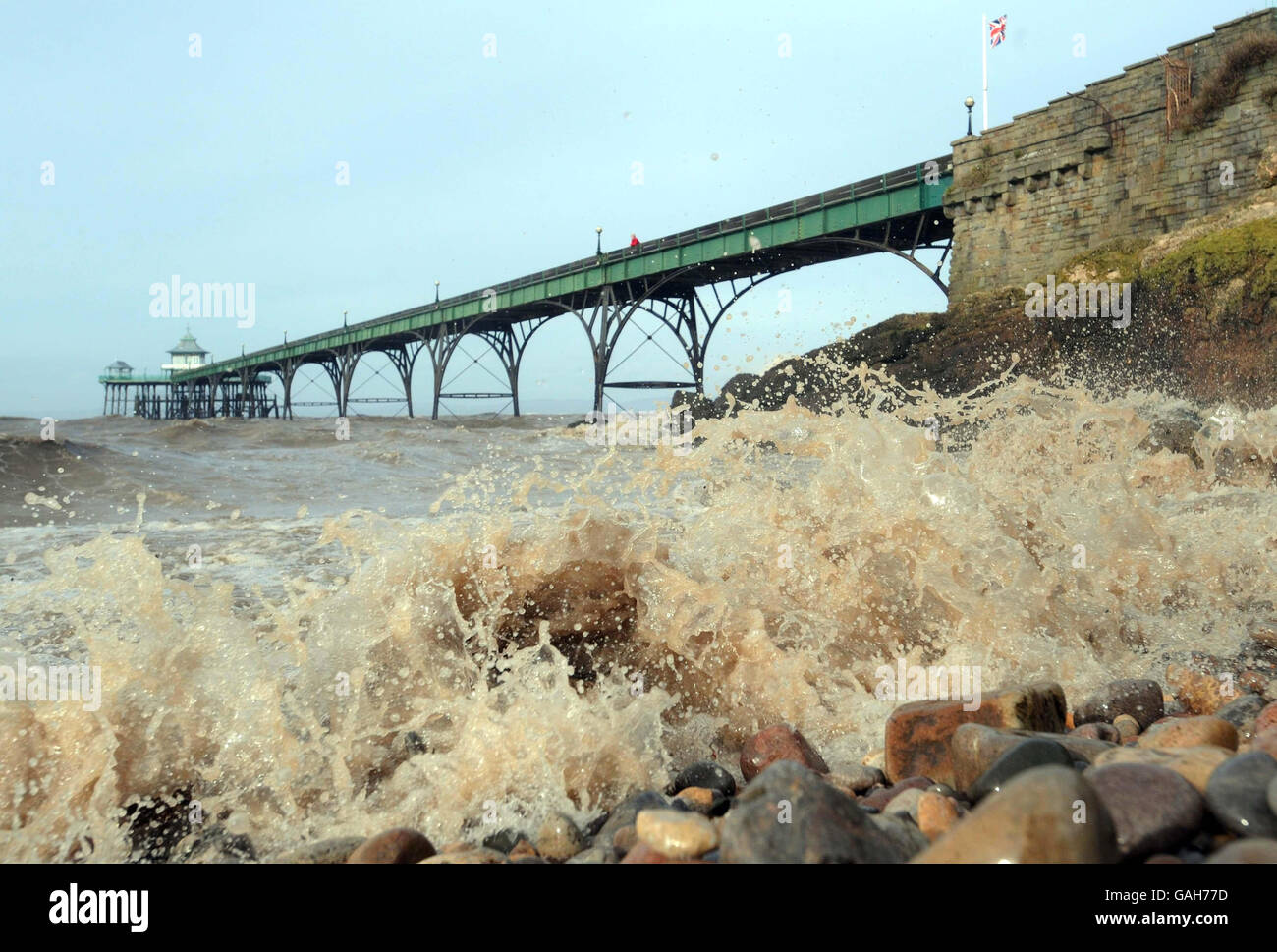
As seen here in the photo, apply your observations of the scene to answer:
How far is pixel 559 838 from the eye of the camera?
2.11 meters

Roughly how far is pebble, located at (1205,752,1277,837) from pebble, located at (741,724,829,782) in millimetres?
1083

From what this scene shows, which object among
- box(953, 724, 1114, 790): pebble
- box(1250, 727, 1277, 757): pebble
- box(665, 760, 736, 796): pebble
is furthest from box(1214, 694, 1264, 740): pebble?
box(665, 760, 736, 796): pebble

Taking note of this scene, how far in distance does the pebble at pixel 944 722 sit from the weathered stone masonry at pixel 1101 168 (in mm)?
17480

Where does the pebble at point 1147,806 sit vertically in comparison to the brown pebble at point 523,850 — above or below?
above

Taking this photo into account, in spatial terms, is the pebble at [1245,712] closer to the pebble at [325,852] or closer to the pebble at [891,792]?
the pebble at [891,792]

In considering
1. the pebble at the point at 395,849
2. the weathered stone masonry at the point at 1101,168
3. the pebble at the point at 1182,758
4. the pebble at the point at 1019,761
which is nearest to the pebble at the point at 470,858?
the pebble at the point at 395,849

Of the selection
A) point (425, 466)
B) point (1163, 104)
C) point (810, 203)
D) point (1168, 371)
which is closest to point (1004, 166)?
A: point (1163, 104)

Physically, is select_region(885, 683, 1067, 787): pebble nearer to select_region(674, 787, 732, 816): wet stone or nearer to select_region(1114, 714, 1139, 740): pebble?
select_region(1114, 714, 1139, 740): pebble

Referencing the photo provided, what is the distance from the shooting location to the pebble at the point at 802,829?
4.87 feet

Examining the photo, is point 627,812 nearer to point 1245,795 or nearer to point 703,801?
point 703,801

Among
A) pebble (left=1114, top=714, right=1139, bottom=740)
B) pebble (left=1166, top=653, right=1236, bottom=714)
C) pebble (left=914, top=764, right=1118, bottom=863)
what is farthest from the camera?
pebble (left=1166, top=653, right=1236, bottom=714)

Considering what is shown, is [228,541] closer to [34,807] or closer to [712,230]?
[34,807]

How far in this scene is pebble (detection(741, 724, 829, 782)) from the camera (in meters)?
2.58

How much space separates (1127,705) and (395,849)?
2477 mm
